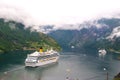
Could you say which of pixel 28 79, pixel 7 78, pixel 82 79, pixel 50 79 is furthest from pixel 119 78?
pixel 7 78

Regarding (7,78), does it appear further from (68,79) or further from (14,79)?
(68,79)

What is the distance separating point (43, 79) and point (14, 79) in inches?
728

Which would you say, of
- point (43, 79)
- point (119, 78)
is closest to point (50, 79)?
point (43, 79)

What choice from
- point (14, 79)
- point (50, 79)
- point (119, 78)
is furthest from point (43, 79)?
point (119, 78)

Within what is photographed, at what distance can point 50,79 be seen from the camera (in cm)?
19625

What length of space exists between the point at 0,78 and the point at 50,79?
3117 cm

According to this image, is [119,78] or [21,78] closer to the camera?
[119,78]

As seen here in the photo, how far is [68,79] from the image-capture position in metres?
198

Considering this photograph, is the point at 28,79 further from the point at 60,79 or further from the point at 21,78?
the point at 60,79

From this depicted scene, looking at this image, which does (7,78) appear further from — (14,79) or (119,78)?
(119,78)

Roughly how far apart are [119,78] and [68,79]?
111 ft

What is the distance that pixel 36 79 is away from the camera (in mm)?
197250

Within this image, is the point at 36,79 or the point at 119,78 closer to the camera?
the point at 119,78

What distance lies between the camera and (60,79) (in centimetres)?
19725
